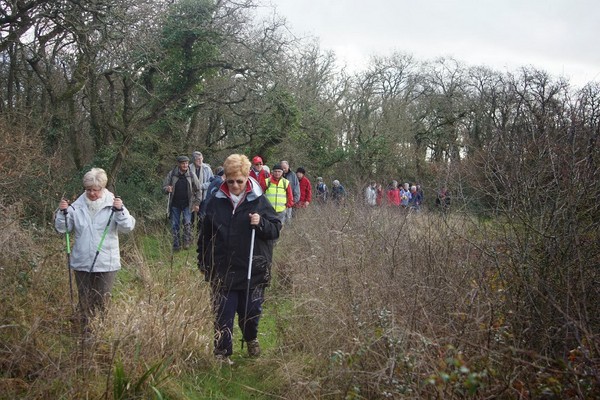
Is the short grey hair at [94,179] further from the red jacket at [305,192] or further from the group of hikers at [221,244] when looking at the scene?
the red jacket at [305,192]

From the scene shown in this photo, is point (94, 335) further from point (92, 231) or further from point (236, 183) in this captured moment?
point (236, 183)

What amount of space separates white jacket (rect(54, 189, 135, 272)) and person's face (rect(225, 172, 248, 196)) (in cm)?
114

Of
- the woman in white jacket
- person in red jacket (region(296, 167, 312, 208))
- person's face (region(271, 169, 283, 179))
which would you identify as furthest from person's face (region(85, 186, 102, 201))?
person in red jacket (region(296, 167, 312, 208))

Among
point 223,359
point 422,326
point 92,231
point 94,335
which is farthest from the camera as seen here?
point 92,231

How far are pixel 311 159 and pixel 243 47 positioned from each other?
11.2 meters

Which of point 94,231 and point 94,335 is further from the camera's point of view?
point 94,231

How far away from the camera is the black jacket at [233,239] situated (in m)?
5.36

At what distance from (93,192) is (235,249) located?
1.56 meters

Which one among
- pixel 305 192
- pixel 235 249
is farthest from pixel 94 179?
pixel 305 192

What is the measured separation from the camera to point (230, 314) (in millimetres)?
5375

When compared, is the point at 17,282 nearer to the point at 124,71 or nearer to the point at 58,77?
the point at 124,71

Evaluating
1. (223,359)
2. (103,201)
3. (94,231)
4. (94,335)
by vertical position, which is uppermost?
(103,201)

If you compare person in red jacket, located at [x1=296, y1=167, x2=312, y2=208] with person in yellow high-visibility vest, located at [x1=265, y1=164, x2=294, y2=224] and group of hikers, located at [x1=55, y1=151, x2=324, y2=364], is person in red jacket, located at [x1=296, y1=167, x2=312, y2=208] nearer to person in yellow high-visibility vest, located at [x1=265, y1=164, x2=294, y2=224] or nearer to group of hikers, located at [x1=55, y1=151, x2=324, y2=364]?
person in yellow high-visibility vest, located at [x1=265, y1=164, x2=294, y2=224]

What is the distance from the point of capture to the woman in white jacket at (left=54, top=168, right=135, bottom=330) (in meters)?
5.56
